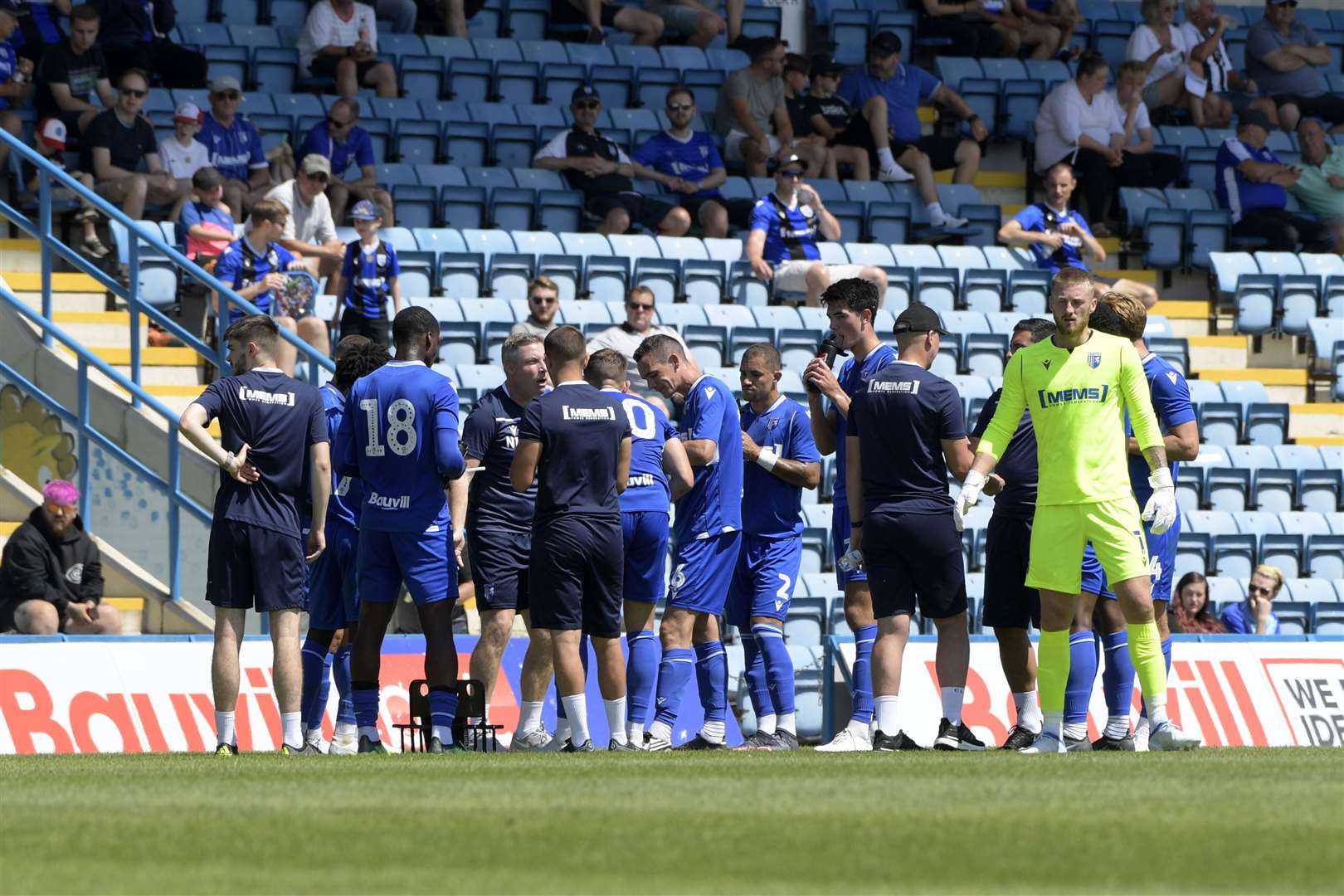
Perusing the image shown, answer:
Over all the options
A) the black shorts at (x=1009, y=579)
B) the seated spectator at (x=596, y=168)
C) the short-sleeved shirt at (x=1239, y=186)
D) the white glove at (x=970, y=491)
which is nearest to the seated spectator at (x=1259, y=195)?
the short-sleeved shirt at (x=1239, y=186)

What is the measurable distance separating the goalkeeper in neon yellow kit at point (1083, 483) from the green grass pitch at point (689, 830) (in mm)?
905

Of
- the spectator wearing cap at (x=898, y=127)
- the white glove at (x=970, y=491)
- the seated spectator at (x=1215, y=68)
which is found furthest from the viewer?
the seated spectator at (x=1215, y=68)

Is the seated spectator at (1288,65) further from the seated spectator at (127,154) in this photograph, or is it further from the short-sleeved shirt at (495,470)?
the short-sleeved shirt at (495,470)

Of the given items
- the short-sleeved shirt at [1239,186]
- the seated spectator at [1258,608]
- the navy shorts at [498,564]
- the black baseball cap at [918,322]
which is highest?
the short-sleeved shirt at [1239,186]

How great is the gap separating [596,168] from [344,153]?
231 centimetres

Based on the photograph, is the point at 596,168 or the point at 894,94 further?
the point at 894,94

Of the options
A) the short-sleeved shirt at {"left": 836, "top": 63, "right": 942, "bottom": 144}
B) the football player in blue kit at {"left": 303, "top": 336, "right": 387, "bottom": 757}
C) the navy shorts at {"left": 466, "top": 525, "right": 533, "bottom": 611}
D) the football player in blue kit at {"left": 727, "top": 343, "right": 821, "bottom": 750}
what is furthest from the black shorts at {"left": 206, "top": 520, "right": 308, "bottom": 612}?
the short-sleeved shirt at {"left": 836, "top": 63, "right": 942, "bottom": 144}

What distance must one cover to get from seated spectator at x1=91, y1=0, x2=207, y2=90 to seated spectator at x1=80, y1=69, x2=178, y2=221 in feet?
3.23

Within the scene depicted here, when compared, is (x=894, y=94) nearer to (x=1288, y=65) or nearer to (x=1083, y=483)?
(x=1288, y=65)

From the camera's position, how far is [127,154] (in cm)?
1664

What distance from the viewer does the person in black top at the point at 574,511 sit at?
10.2 meters

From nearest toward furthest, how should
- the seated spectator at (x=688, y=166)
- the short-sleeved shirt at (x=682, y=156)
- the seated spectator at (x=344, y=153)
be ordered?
the seated spectator at (x=344, y=153), the seated spectator at (x=688, y=166), the short-sleeved shirt at (x=682, y=156)

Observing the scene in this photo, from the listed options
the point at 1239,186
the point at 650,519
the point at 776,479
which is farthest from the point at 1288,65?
the point at 650,519

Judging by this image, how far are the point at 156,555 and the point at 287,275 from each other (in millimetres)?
2477
